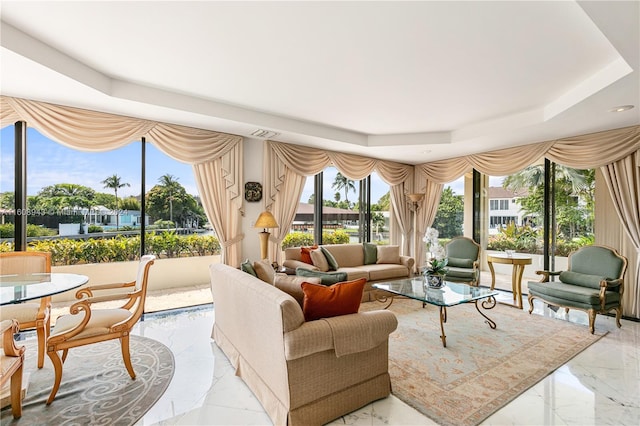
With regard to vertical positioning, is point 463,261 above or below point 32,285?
below

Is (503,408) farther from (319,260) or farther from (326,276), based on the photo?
(319,260)

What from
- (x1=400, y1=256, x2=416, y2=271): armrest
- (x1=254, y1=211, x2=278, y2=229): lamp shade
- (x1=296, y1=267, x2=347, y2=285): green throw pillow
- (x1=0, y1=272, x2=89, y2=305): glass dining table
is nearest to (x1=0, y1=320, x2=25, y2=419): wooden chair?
(x1=0, y1=272, x2=89, y2=305): glass dining table

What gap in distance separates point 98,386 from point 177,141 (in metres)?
3.00

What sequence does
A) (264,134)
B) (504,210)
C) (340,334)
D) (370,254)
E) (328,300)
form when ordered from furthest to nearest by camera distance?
(504,210), (370,254), (264,134), (328,300), (340,334)

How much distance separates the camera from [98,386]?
2361 millimetres

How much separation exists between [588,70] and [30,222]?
6379 mm

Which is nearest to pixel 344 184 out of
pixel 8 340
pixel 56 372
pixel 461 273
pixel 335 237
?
pixel 335 237

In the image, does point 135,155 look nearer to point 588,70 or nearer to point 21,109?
point 21,109

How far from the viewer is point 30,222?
379 cm

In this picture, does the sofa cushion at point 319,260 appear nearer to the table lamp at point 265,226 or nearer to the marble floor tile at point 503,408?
the table lamp at point 265,226

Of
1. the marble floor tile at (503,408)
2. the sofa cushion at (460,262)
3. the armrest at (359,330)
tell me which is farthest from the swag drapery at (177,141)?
the sofa cushion at (460,262)

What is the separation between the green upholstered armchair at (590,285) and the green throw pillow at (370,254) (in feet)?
7.58

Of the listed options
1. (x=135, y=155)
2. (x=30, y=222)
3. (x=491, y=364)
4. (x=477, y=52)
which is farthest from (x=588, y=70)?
(x=30, y=222)

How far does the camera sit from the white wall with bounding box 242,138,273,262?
16.1 feet
